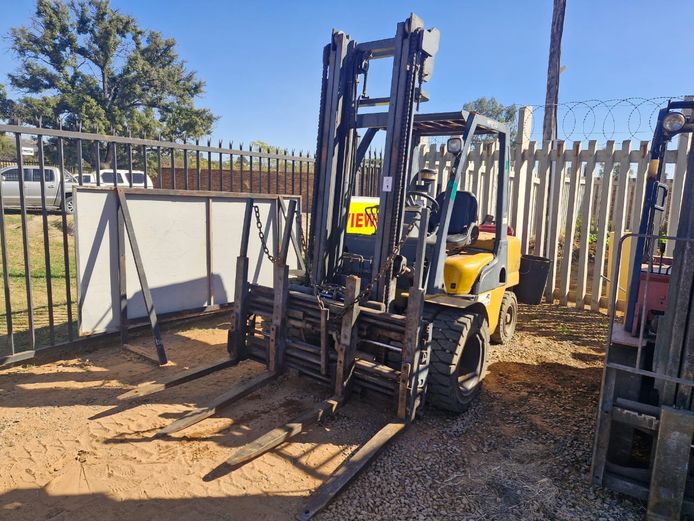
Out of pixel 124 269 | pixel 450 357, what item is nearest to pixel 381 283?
pixel 450 357

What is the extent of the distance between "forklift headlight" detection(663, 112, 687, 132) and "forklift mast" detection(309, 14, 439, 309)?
1955mm

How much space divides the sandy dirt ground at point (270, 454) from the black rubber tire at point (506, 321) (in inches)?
40.4

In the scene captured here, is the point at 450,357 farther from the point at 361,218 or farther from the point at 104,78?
the point at 104,78

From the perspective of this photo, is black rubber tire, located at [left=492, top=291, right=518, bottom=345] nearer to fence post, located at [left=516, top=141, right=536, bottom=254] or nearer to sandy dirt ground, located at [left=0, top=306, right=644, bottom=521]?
sandy dirt ground, located at [left=0, top=306, right=644, bottom=521]

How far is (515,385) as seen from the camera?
5.24 meters

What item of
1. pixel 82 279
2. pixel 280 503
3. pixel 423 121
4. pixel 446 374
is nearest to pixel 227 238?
pixel 82 279

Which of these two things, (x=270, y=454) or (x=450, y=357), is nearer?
(x=270, y=454)

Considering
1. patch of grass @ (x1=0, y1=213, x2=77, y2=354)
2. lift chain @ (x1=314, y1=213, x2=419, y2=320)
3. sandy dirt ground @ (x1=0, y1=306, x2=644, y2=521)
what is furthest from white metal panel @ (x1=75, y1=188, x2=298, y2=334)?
lift chain @ (x1=314, y1=213, x2=419, y2=320)

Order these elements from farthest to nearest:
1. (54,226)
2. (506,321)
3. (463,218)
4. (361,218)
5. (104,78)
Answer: (104,78), (54,226), (506,321), (361,218), (463,218)

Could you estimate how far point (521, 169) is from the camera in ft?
29.5

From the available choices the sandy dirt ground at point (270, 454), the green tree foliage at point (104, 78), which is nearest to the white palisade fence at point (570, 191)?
the sandy dirt ground at point (270, 454)

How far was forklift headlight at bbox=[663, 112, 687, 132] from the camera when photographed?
11.7 ft

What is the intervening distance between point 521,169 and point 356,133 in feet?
17.2

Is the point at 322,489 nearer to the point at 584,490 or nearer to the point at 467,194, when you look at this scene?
the point at 584,490
